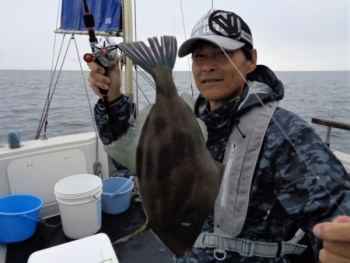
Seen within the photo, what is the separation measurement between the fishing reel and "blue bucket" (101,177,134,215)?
3.18 metres

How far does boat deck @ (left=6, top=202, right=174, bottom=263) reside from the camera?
3.66 metres

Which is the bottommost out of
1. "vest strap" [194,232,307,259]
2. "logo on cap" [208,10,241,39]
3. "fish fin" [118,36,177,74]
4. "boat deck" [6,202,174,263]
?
"boat deck" [6,202,174,263]

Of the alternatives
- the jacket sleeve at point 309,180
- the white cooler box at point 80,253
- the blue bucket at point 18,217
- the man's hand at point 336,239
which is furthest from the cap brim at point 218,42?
the blue bucket at point 18,217

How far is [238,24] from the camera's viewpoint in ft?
5.96

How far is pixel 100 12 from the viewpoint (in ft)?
20.1

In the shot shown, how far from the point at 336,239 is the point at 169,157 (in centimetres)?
68

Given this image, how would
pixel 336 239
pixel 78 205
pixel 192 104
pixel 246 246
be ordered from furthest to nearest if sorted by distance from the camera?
pixel 78 205
pixel 246 246
pixel 192 104
pixel 336 239

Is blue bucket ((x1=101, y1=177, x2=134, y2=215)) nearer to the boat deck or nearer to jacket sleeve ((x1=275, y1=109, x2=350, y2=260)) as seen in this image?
the boat deck

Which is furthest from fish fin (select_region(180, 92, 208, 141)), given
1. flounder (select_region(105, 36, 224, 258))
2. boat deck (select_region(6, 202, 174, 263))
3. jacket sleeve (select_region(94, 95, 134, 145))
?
boat deck (select_region(6, 202, 174, 263))

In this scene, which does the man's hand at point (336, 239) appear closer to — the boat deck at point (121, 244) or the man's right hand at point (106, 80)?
the man's right hand at point (106, 80)

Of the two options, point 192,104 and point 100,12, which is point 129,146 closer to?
point 192,104

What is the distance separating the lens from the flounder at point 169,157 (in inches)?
47.3

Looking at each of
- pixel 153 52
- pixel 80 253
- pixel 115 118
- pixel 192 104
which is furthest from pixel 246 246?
pixel 80 253

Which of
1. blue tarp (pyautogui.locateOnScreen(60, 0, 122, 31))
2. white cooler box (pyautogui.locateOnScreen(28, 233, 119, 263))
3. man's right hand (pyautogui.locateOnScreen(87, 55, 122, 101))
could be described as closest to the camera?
man's right hand (pyautogui.locateOnScreen(87, 55, 122, 101))
